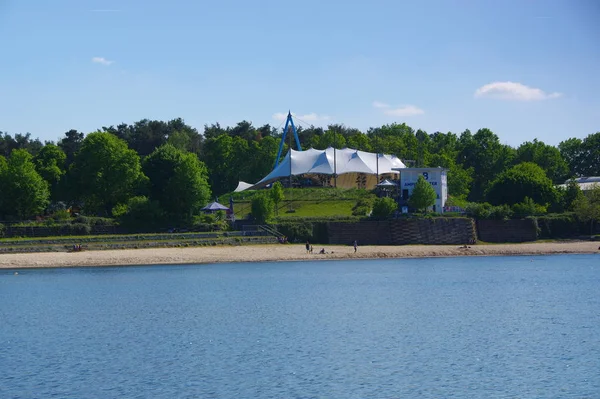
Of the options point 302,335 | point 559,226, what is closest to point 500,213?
point 559,226

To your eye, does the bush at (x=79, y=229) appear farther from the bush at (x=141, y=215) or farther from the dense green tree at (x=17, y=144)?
the dense green tree at (x=17, y=144)

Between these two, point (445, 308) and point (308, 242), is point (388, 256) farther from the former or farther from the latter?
point (445, 308)

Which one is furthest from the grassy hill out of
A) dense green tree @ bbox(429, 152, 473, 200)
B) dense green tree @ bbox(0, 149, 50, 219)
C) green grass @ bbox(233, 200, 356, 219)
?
dense green tree @ bbox(0, 149, 50, 219)

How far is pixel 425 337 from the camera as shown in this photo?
91.4ft

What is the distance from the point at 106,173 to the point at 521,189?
3710cm

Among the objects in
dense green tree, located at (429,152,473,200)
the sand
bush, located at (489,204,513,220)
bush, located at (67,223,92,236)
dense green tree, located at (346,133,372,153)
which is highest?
dense green tree, located at (346,133,372,153)

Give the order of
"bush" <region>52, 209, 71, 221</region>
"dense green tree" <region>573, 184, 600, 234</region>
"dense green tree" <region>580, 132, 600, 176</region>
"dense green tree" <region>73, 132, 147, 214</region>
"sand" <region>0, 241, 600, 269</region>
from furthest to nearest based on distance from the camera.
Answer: "dense green tree" <region>580, 132, 600, 176</region>
"dense green tree" <region>73, 132, 147, 214</region>
"dense green tree" <region>573, 184, 600, 234</region>
"bush" <region>52, 209, 71, 221</region>
"sand" <region>0, 241, 600, 269</region>

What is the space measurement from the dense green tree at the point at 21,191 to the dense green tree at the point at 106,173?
14.2 feet

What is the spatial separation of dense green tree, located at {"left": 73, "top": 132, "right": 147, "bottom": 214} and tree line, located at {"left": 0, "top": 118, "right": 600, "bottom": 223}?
0.28ft

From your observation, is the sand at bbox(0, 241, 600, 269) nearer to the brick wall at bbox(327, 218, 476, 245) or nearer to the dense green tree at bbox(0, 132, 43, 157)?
the brick wall at bbox(327, 218, 476, 245)

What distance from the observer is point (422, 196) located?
2734 inches

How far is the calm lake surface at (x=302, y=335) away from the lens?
21.3m

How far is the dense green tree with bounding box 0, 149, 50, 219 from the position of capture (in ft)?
210

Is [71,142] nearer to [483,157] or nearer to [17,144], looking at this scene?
[17,144]
